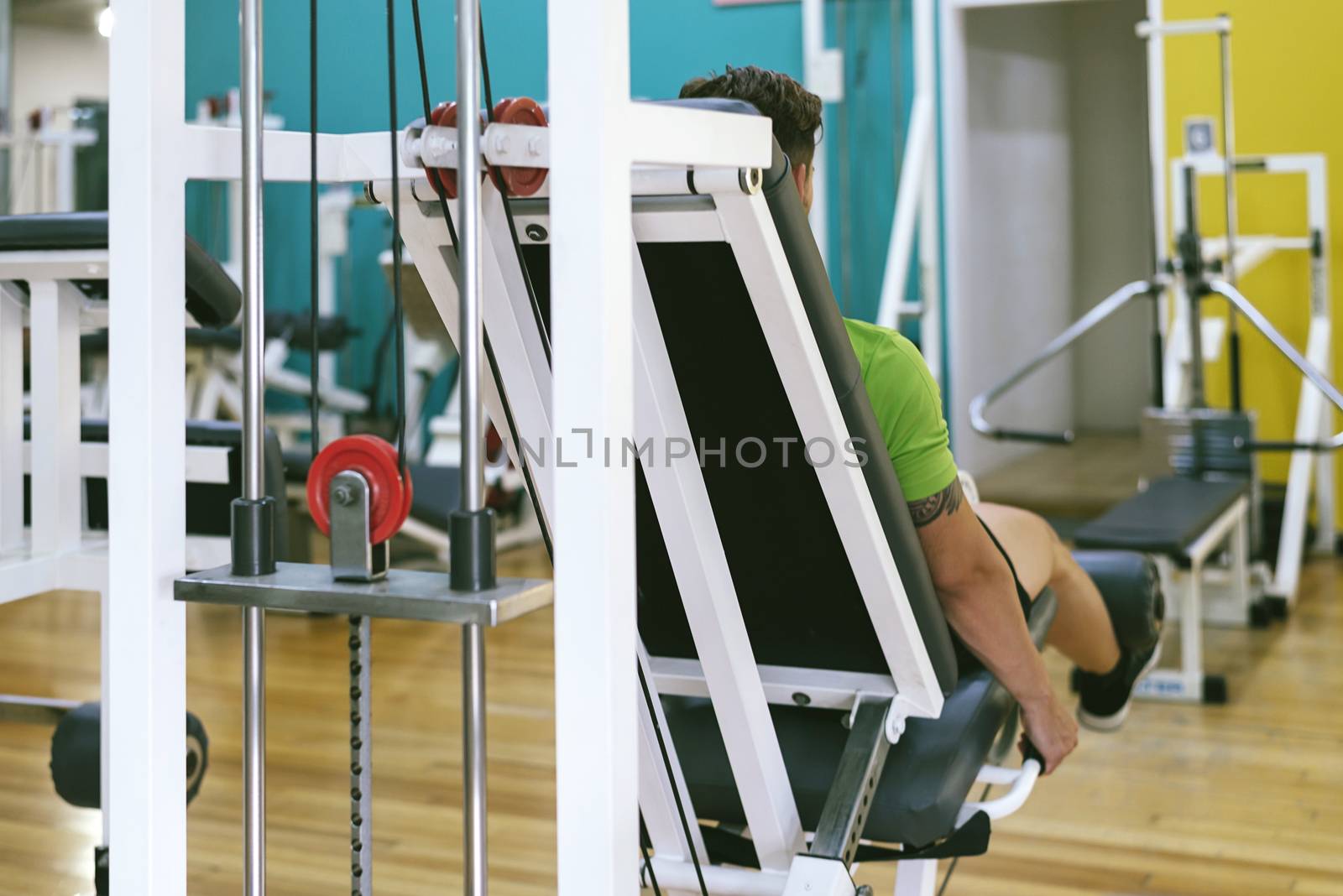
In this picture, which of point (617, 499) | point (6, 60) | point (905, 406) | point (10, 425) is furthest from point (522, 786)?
point (6, 60)

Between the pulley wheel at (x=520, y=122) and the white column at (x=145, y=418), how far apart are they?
0.77 feet

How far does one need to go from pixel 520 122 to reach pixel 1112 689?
151 cm

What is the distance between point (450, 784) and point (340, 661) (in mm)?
994

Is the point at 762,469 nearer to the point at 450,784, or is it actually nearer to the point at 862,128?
the point at 450,784

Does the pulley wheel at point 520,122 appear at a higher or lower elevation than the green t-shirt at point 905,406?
higher

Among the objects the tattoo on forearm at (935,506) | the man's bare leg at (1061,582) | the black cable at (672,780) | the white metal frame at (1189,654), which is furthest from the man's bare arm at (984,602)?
the white metal frame at (1189,654)

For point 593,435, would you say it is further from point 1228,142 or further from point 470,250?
point 1228,142

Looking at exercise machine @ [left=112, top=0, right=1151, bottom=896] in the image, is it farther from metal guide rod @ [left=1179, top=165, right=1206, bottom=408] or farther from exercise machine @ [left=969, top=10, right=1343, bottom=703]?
metal guide rod @ [left=1179, top=165, right=1206, bottom=408]

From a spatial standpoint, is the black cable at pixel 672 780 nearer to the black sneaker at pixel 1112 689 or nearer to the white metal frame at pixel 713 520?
the white metal frame at pixel 713 520

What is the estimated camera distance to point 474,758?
932 mm

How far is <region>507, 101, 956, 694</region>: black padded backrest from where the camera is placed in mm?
1149

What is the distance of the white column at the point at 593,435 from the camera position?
860 mm

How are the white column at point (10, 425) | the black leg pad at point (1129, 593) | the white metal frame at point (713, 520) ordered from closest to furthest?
the white metal frame at point (713, 520) < the white column at point (10, 425) < the black leg pad at point (1129, 593)

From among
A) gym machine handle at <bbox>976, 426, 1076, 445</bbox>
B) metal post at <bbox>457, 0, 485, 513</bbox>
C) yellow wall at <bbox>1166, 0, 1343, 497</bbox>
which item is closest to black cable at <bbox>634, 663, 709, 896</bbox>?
metal post at <bbox>457, 0, 485, 513</bbox>
